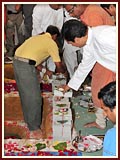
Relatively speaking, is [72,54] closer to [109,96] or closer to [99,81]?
[99,81]

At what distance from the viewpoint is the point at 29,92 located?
3.59 meters

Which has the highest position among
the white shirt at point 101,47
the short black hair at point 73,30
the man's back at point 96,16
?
the man's back at point 96,16

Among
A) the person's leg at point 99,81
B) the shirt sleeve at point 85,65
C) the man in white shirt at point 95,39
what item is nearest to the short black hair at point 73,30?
the man in white shirt at point 95,39

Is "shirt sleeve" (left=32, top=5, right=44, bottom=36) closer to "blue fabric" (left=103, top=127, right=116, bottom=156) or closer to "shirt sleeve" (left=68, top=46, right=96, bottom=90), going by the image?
"shirt sleeve" (left=68, top=46, right=96, bottom=90)

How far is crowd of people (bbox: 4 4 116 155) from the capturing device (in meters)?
3.02

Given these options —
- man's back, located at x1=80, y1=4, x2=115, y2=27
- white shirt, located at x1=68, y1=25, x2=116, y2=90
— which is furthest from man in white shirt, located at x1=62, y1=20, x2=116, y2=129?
man's back, located at x1=80, y1=4, x2=115, y2=27

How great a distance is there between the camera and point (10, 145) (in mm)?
3227

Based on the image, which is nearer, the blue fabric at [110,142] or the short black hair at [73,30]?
the blue fabric at [110,142]

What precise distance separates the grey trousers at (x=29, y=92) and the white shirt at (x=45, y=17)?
3.59ft

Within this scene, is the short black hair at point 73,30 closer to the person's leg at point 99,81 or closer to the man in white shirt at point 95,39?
the man in white shirt at point 95,39

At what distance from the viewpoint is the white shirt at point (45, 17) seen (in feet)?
14.9

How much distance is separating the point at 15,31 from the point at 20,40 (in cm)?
18

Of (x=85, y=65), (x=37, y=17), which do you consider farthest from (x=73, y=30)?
(x=37, y=17)

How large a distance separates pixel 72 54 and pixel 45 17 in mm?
462
